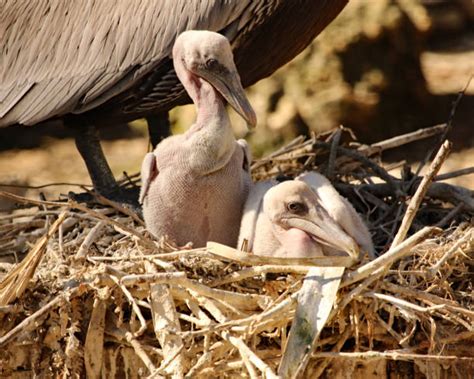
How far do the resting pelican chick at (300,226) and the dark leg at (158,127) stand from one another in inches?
50.2

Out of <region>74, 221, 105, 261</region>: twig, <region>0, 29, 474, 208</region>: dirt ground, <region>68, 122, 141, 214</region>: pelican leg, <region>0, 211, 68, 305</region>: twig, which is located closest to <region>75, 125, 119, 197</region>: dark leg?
<region>68, 122, 141, 214</region>: pelican leg

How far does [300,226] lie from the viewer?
4.56 metres

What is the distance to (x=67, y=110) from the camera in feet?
18.4

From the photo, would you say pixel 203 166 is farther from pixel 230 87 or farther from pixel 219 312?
pixel 219 312

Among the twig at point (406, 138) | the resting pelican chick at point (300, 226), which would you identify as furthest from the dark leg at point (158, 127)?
the resting pelican chick at point (300, 226)

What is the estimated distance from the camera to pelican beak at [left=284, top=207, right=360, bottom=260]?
14.8ft

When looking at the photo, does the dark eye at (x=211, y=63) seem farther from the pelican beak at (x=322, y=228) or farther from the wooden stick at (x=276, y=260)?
the wooden stick at (x=276, y=260)

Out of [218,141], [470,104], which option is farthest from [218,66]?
[470,104]

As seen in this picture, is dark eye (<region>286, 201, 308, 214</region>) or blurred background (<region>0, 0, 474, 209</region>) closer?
dark eye (<region>286, 201, 308, 214</region>)

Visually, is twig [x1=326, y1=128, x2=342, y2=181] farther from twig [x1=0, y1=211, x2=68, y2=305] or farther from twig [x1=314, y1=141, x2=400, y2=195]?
twig [x1=0, y1=211, x2=68, y2=305]

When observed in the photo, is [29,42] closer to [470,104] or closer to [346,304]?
[346,304]

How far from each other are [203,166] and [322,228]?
1.34 feet

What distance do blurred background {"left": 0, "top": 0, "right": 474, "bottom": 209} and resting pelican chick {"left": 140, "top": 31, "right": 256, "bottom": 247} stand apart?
126 inches

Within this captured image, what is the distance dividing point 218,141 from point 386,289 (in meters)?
0.71
